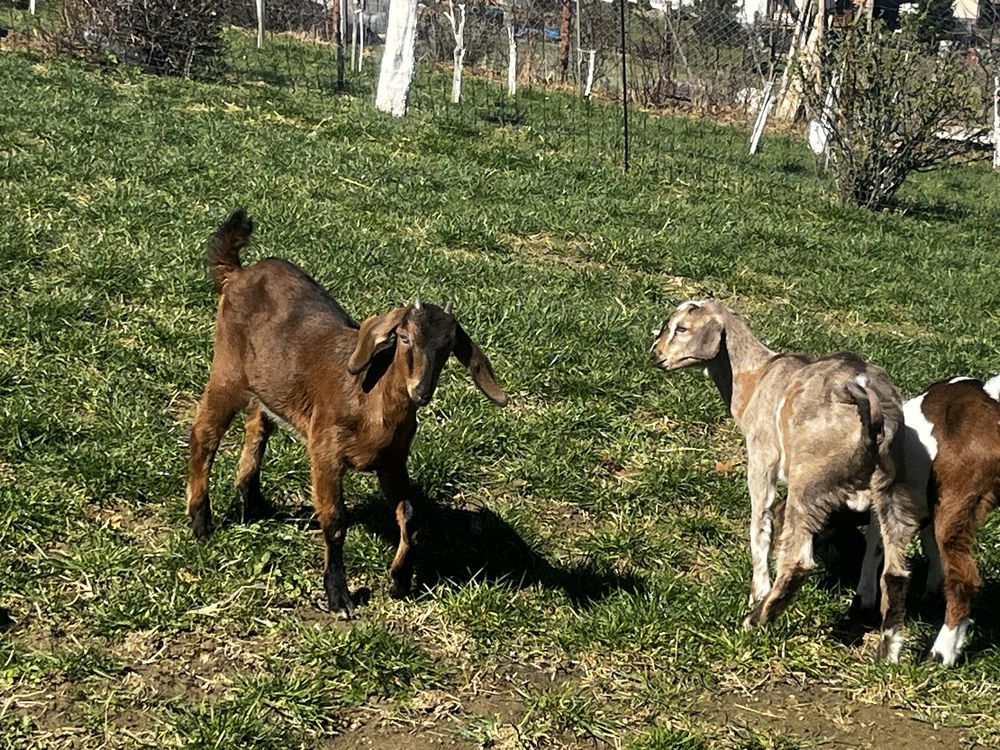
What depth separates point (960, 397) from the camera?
4.80 m

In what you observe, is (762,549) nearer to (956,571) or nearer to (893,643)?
(893,643)

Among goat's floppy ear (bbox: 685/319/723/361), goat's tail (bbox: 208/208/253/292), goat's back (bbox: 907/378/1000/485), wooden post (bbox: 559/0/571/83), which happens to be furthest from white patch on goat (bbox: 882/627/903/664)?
wooden post (bbox: 559/0/571/83)

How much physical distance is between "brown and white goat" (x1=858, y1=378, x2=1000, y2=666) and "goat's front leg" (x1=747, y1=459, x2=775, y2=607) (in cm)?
64

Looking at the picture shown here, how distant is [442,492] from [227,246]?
1.58 metres

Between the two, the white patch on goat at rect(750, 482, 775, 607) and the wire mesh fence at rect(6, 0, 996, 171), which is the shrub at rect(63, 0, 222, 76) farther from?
the white patch on goat at rect(750, 482, 775, 607)

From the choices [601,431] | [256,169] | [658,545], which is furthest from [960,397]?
[256,169]

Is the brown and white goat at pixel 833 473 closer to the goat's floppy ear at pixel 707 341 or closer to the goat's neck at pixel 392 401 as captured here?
the goat's floppy ear at pixel 707 341

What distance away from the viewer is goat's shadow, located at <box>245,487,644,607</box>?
16.1ft

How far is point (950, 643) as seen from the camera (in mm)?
4531

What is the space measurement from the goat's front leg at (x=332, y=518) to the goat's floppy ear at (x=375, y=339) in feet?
1.37

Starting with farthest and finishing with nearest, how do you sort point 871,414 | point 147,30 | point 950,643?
point 147,30 → point 950,643 → point 871,414

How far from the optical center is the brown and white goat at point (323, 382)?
4.16 metres

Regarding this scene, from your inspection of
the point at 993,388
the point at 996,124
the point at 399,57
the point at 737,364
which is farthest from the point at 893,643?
the point at 996,124

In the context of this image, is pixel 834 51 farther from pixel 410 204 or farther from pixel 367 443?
pixel 367 443
